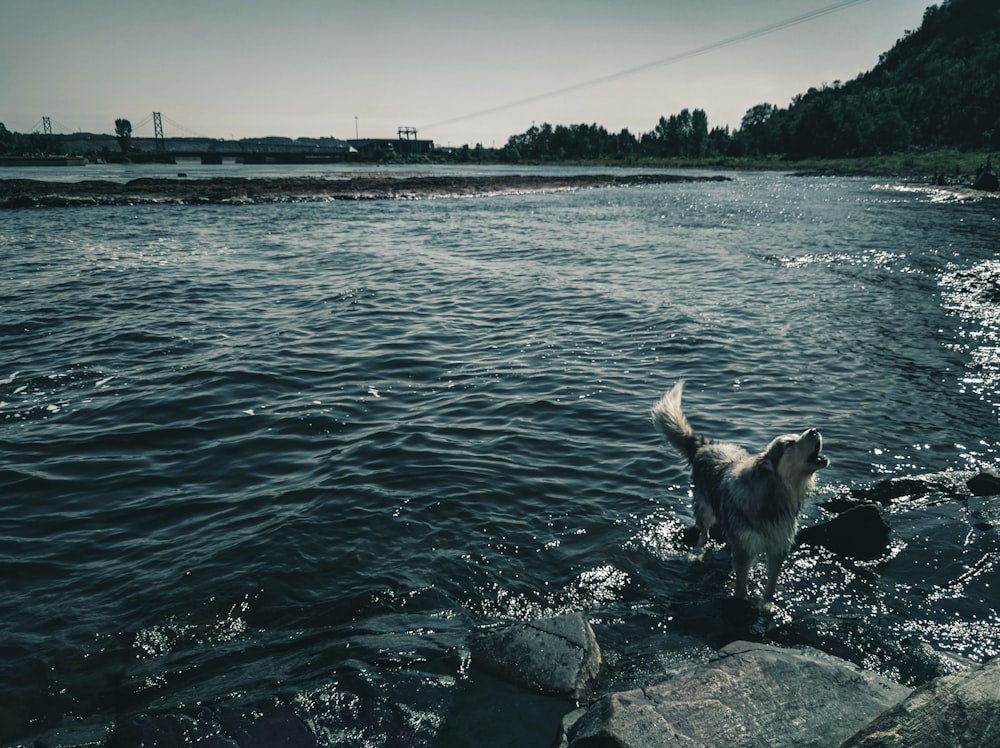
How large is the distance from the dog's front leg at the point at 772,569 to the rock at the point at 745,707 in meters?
1.40

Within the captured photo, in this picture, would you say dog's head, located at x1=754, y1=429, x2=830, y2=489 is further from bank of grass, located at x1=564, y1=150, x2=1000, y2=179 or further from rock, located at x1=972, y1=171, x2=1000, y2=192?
bank of grass, located at x1=564, y1=150, x2=1000, y2=179

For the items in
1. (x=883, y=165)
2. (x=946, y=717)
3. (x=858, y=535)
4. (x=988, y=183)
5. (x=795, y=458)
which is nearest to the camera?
(x=946, y=717)

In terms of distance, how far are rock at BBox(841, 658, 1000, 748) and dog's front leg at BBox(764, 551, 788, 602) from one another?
110 inches

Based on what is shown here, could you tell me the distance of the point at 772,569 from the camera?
21.7ft

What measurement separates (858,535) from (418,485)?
6.00 metres

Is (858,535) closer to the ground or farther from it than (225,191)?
closer to the ground

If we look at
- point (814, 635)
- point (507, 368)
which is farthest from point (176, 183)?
point (814, 635)

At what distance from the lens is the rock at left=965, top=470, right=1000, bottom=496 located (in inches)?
340

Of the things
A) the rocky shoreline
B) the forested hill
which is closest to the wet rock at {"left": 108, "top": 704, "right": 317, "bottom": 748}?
the rocky shoreline

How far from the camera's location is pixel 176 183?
220ft

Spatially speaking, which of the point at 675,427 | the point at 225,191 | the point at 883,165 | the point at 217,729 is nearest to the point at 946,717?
the point at 675,427

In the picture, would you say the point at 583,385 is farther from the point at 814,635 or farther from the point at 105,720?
the point at 105,720

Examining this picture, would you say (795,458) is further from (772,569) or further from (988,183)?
(988,183)

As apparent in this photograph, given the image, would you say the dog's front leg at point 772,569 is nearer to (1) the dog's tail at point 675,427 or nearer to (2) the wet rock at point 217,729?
(1) the dog's tail at point 675,427
